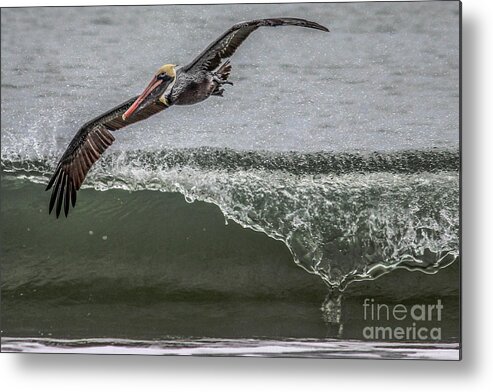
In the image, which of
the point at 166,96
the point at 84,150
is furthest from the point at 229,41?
the point at 84,150

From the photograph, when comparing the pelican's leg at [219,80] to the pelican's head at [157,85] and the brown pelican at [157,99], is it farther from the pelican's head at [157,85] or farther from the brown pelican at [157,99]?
the pelican's head at [157,85]

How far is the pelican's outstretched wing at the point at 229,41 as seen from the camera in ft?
10.5

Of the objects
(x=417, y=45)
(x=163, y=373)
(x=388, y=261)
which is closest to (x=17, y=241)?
(x=163, y=373)

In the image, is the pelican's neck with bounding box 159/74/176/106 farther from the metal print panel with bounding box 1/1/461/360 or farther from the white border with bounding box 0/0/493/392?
the white border with bounding box 0/0/493/392

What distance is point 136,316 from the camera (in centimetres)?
328

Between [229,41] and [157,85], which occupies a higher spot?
[229,41]

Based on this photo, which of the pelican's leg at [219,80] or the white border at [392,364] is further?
the pelican's leg at [219,80]

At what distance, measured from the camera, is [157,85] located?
3.28 m

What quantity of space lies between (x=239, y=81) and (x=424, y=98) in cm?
62

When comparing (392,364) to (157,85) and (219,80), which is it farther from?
(157,85)

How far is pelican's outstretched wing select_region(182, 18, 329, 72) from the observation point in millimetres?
3207

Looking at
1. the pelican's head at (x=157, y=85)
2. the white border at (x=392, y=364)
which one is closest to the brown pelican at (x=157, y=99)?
the pelican's head at (x=157, y=85)

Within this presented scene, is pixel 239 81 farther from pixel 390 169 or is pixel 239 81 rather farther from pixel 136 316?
pixel 136 316

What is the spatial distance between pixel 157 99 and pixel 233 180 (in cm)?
38
